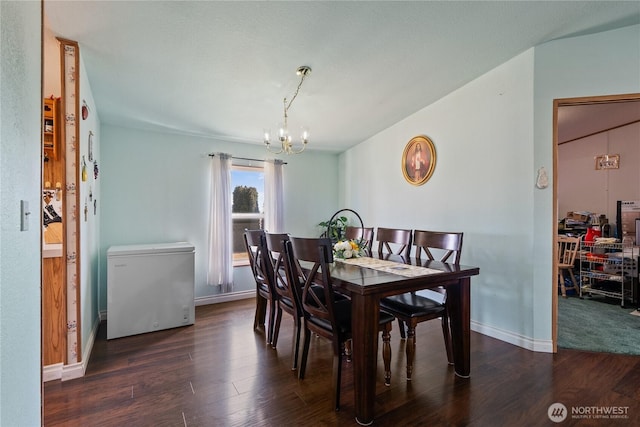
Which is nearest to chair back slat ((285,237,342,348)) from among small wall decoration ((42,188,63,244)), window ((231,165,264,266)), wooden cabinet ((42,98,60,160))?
wooden cabinet ((42,98,60,160))

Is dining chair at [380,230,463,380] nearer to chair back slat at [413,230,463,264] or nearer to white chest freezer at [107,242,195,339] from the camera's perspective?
chair back slat at [413,230,463,264]

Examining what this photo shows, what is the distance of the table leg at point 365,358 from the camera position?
160cm

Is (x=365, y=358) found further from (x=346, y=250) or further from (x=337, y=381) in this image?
(x=346, y=250)

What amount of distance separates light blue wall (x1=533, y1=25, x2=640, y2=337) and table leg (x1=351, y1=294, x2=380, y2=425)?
172cm

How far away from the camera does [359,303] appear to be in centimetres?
162

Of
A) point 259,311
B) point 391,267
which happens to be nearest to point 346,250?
point 391,267

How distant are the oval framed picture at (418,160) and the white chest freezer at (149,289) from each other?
8.98ft

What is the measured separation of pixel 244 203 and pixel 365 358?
10.1ft

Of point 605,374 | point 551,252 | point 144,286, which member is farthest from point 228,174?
point 605,374

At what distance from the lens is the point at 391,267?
2180 millimetres

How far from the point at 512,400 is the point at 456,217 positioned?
1.74 metres

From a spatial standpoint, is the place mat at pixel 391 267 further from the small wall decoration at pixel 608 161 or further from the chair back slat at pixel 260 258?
the small wall decoration at pixel 608 161

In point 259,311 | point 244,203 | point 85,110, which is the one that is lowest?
point 259,311

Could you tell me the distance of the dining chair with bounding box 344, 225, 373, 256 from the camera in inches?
114
